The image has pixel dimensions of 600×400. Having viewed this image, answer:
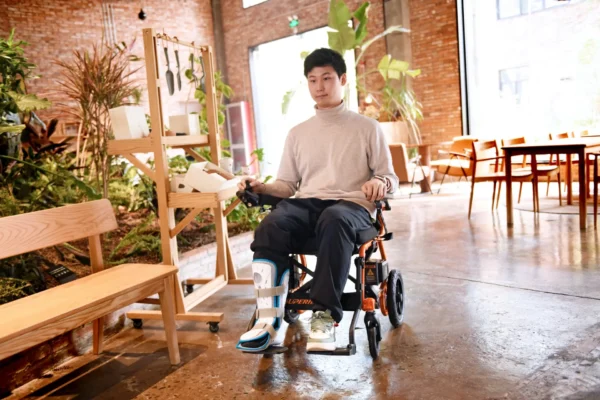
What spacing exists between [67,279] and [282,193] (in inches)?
49.7

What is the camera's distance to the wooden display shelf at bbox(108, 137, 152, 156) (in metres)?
2.97

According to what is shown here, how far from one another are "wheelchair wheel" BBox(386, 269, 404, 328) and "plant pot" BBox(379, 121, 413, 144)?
626cm

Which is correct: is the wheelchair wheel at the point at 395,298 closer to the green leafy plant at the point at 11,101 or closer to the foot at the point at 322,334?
the foot at the point at 322,334

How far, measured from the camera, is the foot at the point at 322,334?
2264mm

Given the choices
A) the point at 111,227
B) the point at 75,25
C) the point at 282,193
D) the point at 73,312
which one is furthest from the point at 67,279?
the point at 75,25

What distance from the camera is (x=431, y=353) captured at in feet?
8.07

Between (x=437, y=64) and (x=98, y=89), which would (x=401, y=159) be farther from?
(x=98, y=89)

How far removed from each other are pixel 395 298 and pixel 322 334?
2.06ft

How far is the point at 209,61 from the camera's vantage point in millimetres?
3527

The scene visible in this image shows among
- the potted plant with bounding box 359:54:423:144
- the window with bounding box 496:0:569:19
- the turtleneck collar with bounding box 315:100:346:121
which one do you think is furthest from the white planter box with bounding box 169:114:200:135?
the window with bounding box 496:0:569:19

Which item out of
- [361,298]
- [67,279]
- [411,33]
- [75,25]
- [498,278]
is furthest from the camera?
[75,25]

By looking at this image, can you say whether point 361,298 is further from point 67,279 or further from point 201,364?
point 67,279

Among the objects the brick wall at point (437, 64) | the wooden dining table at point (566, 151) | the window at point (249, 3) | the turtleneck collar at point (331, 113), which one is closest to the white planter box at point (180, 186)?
the turtleneck collar at point (331, 113)

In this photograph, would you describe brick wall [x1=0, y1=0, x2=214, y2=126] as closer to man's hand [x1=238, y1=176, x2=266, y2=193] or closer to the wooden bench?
the wooden bench
